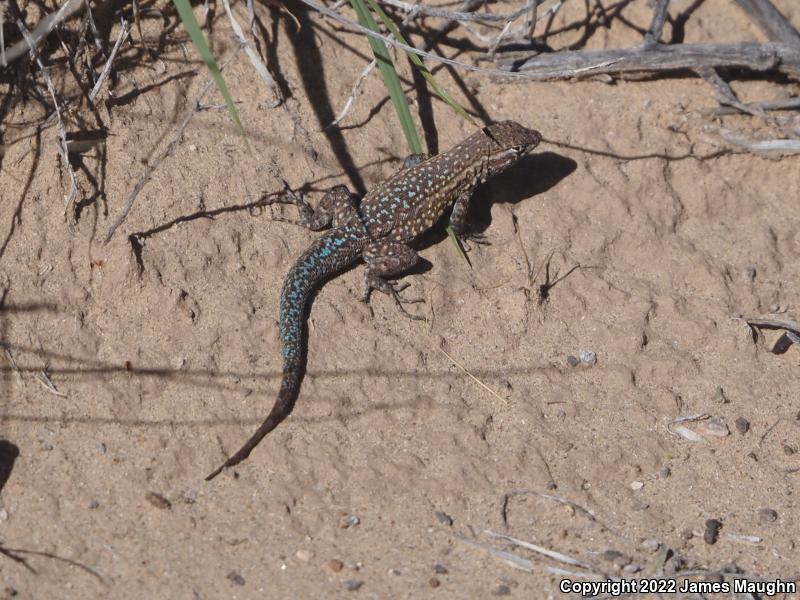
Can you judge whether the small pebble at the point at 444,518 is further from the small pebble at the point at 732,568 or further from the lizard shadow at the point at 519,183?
the lizard shadow at the point at 519,183

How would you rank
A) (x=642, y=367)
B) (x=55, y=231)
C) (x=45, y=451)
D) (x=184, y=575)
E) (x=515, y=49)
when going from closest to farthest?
(x=184, y=575), (x=45, y=451), (x=55, y=231), (x=642, y=367), (x=515, y=49)

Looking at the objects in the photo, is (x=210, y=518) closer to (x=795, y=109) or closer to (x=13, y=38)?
(x=13, y=38)

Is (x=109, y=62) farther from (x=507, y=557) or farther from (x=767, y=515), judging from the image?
(x=767, y=515)

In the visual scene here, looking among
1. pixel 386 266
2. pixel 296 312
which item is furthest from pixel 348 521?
pixel 386 266

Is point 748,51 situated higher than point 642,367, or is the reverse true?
point 748,51

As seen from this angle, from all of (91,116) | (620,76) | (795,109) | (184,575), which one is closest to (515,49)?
(620,76)

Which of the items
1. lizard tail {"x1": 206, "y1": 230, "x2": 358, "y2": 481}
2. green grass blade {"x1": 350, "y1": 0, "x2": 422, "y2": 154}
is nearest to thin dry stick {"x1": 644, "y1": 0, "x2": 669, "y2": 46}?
green grass blade {"x1": 350, "y1": 0, "x2": 422, "y2": 154}

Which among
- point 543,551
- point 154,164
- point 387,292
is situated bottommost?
point 543,551
